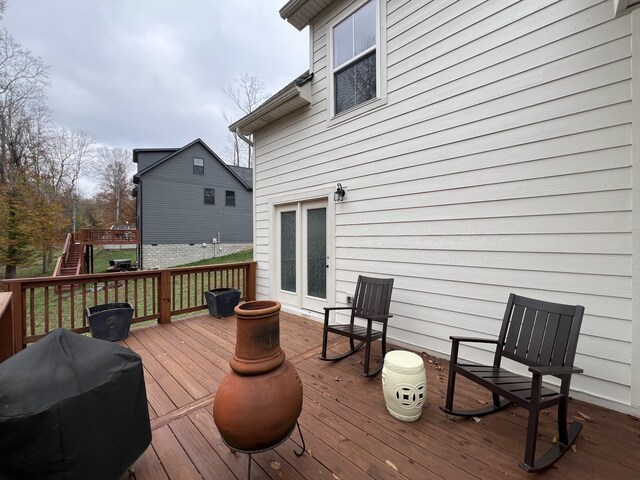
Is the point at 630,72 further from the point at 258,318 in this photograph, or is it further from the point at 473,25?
the point at 258,318

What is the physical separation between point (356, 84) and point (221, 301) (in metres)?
3.98

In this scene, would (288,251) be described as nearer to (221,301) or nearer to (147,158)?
(221,301)

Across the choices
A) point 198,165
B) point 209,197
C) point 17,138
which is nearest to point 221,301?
point 209,197

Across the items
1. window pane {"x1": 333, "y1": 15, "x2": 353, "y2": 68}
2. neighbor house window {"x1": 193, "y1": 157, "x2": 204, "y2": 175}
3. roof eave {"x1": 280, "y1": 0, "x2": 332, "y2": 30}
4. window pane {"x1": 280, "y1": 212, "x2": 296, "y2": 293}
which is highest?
neighbor house window {"x1": 193, "y1": 157, "x2": 204, "y2": 175}

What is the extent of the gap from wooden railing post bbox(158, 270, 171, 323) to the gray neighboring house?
11308 mm

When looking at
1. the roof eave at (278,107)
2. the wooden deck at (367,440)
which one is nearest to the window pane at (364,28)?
the roof eave at (278,107)

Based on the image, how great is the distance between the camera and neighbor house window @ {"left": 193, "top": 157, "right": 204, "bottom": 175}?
15.2m

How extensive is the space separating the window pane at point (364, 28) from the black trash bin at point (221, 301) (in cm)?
423

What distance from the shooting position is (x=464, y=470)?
155 cm

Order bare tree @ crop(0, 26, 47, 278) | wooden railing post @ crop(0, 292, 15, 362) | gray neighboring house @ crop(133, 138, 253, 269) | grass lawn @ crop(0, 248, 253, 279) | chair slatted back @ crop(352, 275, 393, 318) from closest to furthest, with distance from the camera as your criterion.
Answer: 1. wooden railing post @ crop(0, 292, 15, 362)
2. chair slatted back @ crop(352, 275, 393, 318)
3. bare tree @ crop(0, 26, 47, 278)
4. gray neighboring house @ crop(133, 138, 253, 269)
5. grass lawn @ crop(0, 248, 253, 279)

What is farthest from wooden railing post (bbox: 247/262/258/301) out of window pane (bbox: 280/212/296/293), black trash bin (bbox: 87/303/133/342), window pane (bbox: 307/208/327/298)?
black trash bin (bbox: 87/303/133/342)

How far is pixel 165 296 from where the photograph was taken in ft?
13.9

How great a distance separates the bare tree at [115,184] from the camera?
24.6 m

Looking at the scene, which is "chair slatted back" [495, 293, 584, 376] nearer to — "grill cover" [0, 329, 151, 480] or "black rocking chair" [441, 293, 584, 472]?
"black rocking chair" [441, 293, 584, 472]
